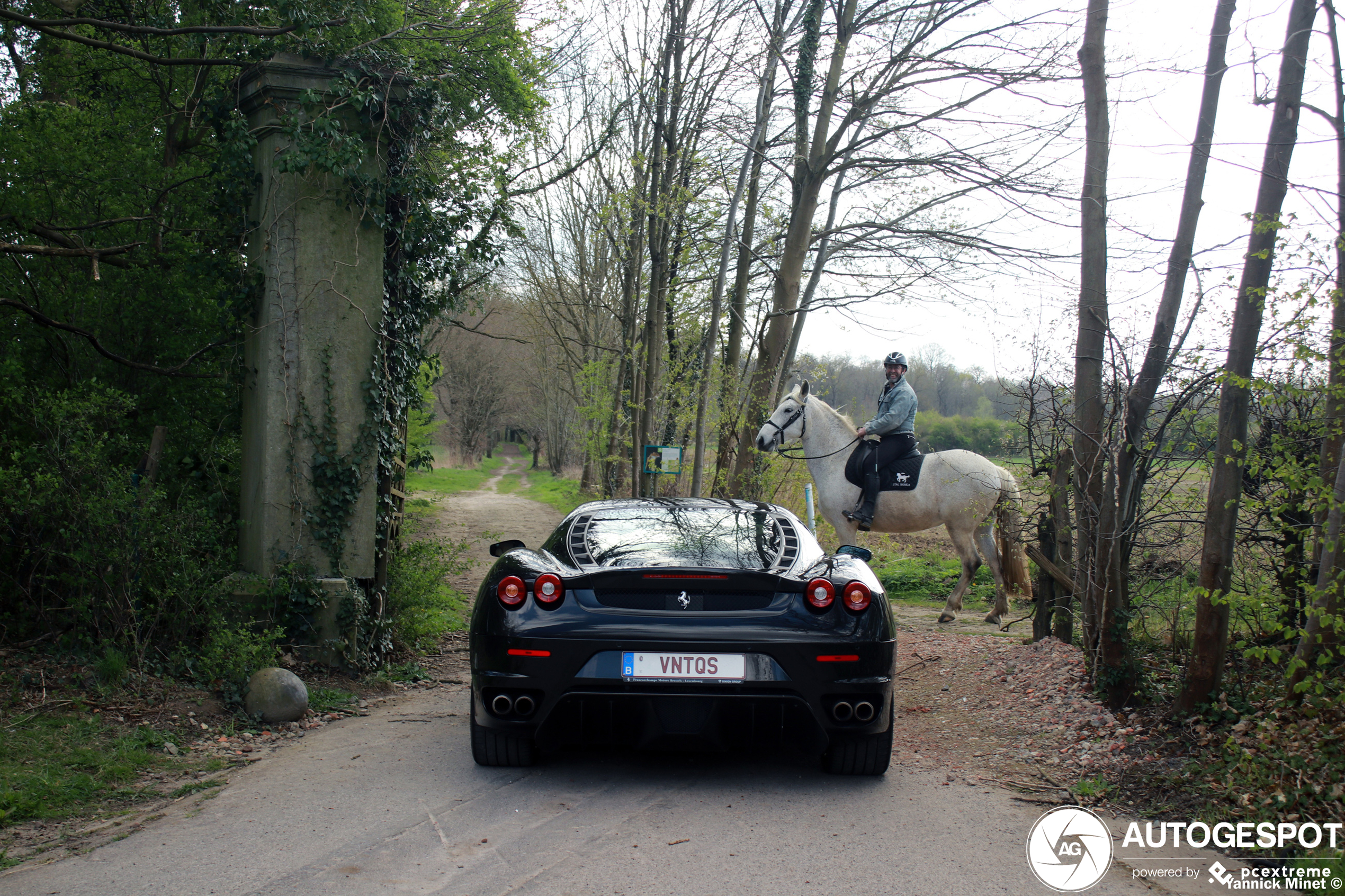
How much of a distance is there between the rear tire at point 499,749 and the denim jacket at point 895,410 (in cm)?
660

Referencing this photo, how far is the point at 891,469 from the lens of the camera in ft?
35.8

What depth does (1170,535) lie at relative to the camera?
19.5 ft

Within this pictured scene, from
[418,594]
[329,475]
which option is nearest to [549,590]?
[329,475]

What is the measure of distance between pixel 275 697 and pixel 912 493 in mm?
7532

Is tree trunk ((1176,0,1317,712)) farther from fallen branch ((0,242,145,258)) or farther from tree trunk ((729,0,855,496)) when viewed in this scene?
tree trunk ((729,0,855,496))

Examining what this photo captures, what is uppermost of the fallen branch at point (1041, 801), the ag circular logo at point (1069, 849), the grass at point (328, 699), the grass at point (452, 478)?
the ag circular logo at point (1069, 849)

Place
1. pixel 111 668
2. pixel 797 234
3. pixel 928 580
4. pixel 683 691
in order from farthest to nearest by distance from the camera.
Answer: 1. pixel 797 234
2. pixel 928 580
3. pixel 111 668
4. pixel 683 691

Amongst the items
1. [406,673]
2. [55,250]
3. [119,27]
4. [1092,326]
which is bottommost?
[406,673]

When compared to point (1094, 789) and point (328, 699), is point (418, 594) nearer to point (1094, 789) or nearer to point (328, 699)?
point (328, 699)

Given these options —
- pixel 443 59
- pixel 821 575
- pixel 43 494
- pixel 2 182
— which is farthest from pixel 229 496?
pixel 821 575

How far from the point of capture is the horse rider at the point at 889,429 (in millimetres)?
10492

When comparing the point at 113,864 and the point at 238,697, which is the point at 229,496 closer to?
the point at 238,697

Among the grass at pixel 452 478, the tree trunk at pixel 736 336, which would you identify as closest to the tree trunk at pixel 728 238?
the tree trunk at pixel 736 336

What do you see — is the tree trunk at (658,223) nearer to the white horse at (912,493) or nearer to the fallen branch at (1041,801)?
the white horse at (912,493)
